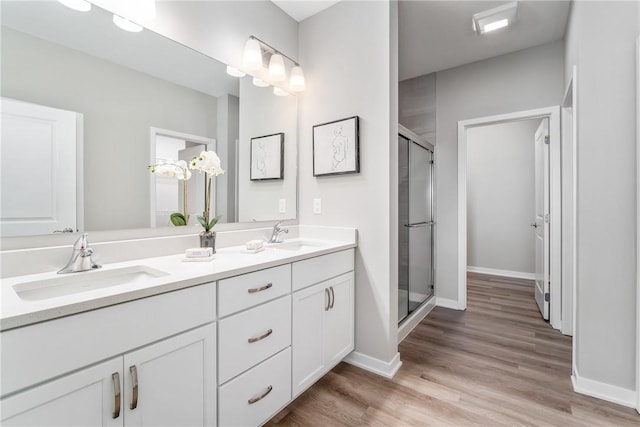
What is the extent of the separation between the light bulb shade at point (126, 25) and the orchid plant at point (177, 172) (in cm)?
64

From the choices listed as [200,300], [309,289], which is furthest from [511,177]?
[200,300]

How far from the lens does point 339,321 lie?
1906 millimetres

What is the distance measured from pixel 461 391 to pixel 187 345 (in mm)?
1620

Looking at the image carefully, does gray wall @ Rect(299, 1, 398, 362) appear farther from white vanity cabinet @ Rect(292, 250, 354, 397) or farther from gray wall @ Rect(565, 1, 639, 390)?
gray wall @ Rect(565, 1, 639, 390)

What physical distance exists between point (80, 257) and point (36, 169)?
381 millimetres

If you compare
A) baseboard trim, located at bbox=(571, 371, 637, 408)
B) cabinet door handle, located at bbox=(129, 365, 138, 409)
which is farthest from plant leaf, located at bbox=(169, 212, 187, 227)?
baseboard trim, located at bbox=(571, 371, 637, 408)

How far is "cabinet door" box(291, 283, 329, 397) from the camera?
1.56 metres

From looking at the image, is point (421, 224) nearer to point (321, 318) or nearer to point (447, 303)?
point (447, 303)

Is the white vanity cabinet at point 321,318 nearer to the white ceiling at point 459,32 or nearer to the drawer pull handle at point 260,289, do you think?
the drawer pull handle at point 260,289

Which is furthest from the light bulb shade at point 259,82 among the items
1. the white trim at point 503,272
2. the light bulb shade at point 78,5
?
the white trim at point 503,272

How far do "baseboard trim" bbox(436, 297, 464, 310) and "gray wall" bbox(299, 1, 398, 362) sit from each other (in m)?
1.52

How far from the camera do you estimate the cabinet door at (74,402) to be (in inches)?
28.9

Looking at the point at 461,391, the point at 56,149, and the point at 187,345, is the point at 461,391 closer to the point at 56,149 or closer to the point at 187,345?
the point at 187,345

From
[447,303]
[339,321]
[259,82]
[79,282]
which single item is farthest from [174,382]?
[447,303]
